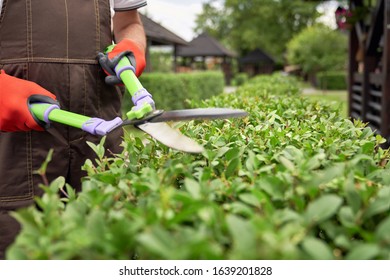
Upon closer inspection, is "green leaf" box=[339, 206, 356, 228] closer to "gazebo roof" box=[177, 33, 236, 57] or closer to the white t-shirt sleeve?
the white t-shirt sleeve

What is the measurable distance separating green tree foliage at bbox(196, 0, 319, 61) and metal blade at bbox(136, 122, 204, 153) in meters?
46.3

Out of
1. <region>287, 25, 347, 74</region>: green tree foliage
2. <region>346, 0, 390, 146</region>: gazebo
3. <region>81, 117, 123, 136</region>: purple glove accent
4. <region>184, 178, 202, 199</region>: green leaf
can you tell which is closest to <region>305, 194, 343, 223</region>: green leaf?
<region>184, 178, 202, 199</region>: green leaf

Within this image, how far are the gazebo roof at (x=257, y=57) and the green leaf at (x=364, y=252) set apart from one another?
45.4 metres

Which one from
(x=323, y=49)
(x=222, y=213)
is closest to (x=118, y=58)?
(x=222, y=213)

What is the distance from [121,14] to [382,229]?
1987 millimetres

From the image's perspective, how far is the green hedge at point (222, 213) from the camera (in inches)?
39.8

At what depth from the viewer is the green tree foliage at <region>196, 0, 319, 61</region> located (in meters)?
47.1

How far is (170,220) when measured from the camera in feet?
3.64

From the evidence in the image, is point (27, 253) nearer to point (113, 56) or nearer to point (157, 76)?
point (113, 56)

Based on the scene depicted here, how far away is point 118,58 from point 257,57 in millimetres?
44926

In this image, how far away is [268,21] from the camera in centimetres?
4831

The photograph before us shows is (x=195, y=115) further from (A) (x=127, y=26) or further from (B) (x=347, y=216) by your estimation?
(A) (x=127, y=26)


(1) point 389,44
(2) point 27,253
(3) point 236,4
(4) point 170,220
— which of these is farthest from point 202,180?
(3) point 236,4
